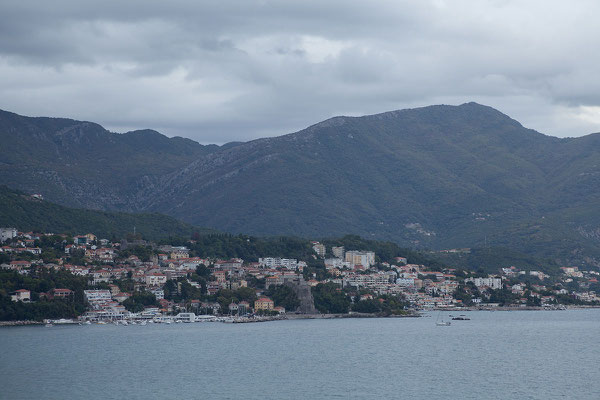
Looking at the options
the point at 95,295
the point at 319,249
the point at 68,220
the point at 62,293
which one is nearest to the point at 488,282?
the point at 319,249

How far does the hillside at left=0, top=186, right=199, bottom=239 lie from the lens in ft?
437

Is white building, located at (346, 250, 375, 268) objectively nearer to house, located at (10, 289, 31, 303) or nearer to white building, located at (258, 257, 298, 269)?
white building, located at (258, 257, 298, 269)

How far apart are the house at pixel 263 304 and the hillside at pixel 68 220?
34.1 meters

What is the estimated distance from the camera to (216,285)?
345ft

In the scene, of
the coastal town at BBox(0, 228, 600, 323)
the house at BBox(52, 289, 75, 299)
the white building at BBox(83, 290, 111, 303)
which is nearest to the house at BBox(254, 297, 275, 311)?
the coastal town at BBox(0, 228, 600, 323)

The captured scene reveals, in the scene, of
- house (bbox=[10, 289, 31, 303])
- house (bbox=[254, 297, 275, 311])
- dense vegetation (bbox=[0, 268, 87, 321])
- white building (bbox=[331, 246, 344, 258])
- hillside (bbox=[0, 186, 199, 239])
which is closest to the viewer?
dense vegetation (bbox=[0, 268, 87, 321])

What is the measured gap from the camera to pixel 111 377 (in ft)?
178

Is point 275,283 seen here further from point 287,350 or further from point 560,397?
point 560,397

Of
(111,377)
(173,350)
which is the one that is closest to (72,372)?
(111,377)

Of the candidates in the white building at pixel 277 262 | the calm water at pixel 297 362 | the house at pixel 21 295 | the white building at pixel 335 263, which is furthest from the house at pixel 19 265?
the white building at pixel 335 263

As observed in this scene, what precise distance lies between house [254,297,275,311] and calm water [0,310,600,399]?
11.0m

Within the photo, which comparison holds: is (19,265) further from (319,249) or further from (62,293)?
(319,249)

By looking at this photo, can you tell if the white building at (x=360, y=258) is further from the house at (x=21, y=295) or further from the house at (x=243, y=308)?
the house at (x=21, y=295)

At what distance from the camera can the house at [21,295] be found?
87.0 m
